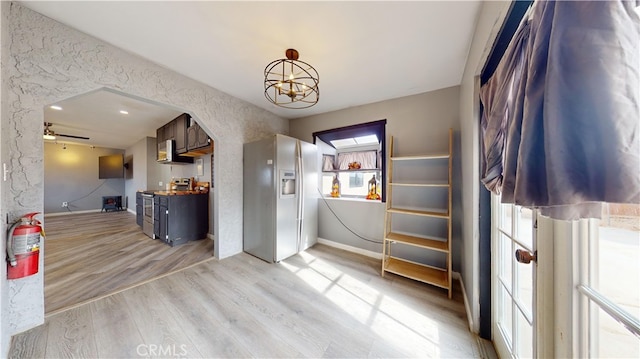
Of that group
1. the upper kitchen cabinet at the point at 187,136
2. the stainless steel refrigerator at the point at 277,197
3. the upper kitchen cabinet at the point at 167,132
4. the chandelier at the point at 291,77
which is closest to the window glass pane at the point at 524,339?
the chandelier at the point at 291,77

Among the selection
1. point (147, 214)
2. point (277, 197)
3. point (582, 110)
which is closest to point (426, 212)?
point (277, 197)

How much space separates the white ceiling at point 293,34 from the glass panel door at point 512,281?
1472mm

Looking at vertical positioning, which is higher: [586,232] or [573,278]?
[586,232]

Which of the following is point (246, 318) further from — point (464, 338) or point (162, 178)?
point (162, 178)

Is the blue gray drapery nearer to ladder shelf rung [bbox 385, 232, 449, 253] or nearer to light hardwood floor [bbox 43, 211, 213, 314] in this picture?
ladder shelf rung [bbox 385, 232, 449, 253]

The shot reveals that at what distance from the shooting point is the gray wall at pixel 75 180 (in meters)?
5.97

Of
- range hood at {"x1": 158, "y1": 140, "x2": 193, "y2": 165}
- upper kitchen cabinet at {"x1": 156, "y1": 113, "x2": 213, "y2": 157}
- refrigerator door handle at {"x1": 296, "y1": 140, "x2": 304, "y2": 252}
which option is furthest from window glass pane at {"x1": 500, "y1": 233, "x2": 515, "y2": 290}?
range hood at {"x1": 158, "y1": 140, "x2": 193, "y2": 165}

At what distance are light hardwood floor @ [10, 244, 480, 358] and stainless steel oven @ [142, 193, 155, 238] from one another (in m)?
2.16

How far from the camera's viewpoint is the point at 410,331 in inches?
60.6

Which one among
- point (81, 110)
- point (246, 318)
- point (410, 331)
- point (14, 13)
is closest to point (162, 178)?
point (81, 110)

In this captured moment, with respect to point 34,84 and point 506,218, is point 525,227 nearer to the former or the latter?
point 506,218

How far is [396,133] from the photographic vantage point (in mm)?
2711

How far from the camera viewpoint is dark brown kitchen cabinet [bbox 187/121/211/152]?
325 cm

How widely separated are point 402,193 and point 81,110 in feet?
18.9
